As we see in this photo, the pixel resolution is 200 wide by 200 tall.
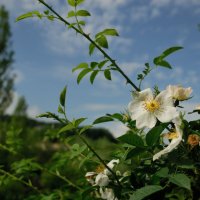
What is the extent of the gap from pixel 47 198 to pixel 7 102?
64.6 ft

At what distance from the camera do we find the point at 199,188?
113 cm

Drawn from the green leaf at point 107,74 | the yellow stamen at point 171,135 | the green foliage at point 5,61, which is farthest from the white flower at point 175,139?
the green foliage at point 5,61

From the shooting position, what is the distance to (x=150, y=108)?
1.20 m

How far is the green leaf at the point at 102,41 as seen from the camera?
54.8 inches

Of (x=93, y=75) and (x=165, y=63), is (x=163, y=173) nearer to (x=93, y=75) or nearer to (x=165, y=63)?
(x=165, y=63)

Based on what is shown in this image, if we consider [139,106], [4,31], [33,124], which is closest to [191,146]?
[139,106]

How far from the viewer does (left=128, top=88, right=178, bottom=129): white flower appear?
3.83 feet

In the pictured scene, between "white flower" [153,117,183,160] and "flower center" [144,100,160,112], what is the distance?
0.25ft

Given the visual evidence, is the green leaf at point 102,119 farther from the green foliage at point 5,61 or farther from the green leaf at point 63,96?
the green foliage at point 5,61

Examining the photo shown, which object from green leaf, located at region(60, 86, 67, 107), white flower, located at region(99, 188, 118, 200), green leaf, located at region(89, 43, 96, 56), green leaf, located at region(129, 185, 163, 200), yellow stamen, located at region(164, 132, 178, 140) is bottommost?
white flower, located at region(99, 188, 118, 200)

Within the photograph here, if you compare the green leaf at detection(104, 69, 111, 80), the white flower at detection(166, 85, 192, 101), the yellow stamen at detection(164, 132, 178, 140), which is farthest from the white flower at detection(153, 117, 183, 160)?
the green leaf at detection(104, 69, 111, 80)

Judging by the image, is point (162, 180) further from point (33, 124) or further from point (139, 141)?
point (33, 124)

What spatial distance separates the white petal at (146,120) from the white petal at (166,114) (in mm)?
19

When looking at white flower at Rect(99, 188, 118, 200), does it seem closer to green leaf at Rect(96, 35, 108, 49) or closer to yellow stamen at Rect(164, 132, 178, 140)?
yellow stamen at Rect(164, 132, 178, 140)
